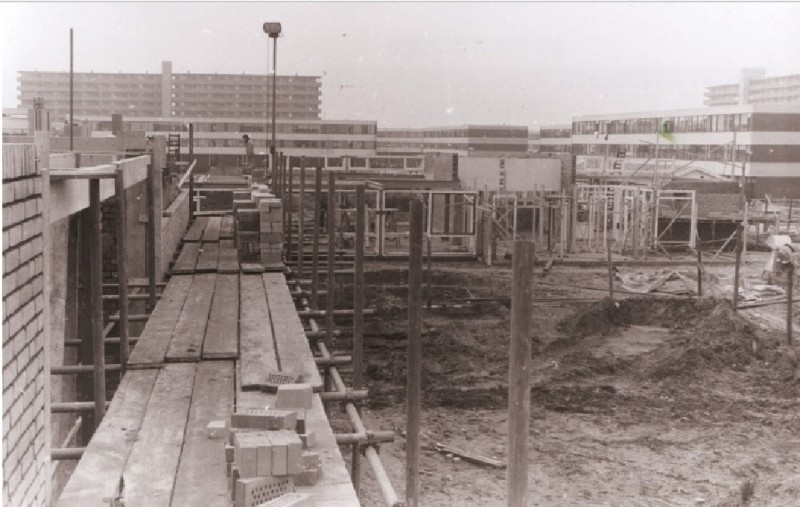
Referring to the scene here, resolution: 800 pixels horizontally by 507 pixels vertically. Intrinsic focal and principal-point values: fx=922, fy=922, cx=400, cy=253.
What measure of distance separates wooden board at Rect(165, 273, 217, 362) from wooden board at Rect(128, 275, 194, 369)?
2.5 inches

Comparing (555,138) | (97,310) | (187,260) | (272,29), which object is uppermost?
(272,29)

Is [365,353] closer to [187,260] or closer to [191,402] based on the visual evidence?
[187,260]

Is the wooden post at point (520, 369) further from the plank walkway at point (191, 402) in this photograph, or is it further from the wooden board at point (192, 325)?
the wooden board at point (192, 325)

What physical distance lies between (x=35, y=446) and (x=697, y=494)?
8124 millimetres

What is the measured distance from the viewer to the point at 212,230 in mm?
20156

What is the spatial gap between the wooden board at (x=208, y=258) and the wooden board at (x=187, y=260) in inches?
3.4

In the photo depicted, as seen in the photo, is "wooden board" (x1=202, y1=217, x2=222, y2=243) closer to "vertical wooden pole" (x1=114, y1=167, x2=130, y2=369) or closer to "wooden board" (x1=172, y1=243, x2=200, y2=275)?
"wooden board" (x1=172, y1=243, x2=200, y2=275)

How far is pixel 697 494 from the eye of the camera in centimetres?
1084

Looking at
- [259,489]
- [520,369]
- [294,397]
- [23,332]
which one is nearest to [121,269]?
[294,397]

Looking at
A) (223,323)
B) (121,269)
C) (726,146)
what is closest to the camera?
(121,269)

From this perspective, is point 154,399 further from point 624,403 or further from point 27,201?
point 624,403

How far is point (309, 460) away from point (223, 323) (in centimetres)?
464

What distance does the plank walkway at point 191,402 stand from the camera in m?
5.12

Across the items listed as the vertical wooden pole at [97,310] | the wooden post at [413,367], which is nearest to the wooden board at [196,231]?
the vertical wooden pole at [97,310]
